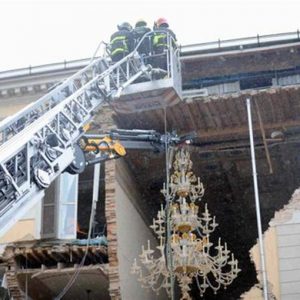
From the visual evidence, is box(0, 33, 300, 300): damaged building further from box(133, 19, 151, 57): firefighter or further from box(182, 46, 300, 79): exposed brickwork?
box(133, 19, 151, 57): firefighter

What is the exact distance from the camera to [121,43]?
13.6m

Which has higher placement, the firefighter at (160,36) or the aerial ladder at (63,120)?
the firefighter at (160,36)

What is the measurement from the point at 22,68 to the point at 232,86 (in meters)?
5.40

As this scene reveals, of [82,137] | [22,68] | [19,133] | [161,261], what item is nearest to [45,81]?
[22,68]

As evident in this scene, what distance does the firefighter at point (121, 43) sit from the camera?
43.9ft

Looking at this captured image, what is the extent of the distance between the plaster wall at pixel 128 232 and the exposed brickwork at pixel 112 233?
16cm

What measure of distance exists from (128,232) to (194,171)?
10.4 ft

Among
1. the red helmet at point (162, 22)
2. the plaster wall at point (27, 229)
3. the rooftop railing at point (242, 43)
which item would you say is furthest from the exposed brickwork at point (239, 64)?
the plaster wall at point (27, 229)

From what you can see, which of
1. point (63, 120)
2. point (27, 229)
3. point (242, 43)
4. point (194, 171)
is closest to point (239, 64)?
point (242, 43)

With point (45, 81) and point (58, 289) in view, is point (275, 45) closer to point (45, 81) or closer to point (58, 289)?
point (45, 81)

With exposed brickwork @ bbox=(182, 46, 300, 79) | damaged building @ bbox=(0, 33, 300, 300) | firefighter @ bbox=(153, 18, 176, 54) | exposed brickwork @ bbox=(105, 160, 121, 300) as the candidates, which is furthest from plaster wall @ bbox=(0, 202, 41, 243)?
exposed brickwork @ bbox=(182, 46, 300, 79)

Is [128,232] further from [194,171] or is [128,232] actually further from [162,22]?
[162,22]

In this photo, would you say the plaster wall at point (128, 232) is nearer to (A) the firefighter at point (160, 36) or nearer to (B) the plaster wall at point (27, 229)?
(B) the plaster wall at point (27, 229)

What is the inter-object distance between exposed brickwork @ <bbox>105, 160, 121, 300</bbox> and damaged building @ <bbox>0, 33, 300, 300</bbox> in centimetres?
2
